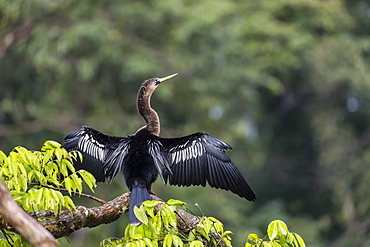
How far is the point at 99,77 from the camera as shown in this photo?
1566cm

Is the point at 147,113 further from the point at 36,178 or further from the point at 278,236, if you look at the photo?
the point at 278,236

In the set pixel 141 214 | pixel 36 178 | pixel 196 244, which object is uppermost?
pixel 36 178

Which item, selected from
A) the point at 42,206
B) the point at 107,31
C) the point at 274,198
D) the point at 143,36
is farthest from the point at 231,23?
the point at 42,206

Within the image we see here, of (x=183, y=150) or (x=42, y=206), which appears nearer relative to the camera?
(x=42, y=206)

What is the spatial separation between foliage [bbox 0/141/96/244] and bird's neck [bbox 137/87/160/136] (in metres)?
1.77

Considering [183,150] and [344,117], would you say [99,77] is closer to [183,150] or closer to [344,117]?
[344,117]

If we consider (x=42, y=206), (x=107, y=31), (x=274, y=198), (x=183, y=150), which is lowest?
(x=42, y=206)

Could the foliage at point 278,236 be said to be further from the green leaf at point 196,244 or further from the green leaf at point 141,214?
the green leaf at point 141,214

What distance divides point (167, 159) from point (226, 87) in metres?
11.1

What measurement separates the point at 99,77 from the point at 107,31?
4.77 ft

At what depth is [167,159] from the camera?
4824mm

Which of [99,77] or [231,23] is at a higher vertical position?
[231,23]

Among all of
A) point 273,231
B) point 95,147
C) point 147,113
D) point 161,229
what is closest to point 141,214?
point 161,229

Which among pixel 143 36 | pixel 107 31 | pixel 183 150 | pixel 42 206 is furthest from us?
pixel 143 36
